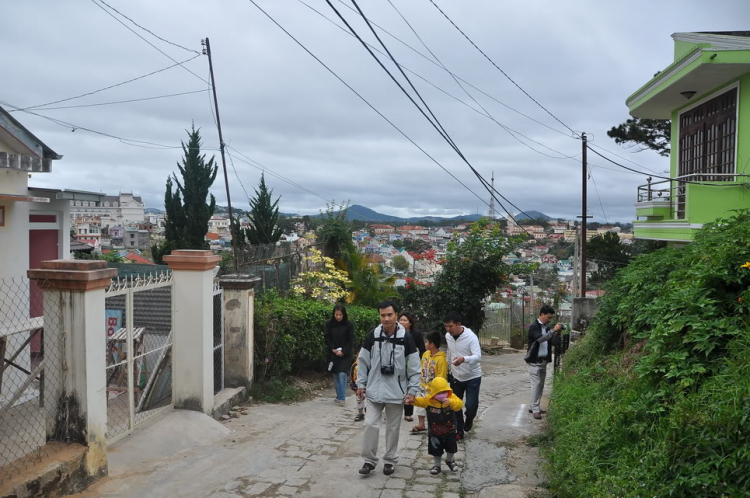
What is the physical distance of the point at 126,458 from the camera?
597cm

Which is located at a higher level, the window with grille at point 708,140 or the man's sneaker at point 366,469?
the window with grille at point 708,140

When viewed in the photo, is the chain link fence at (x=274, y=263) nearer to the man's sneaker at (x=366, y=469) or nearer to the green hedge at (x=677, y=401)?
the man's sneaker at (x=366, y=469)

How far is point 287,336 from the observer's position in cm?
1017

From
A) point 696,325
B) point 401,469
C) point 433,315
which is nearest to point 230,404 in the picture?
point 401,469

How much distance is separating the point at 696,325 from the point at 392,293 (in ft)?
46.1

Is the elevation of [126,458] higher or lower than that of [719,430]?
lower

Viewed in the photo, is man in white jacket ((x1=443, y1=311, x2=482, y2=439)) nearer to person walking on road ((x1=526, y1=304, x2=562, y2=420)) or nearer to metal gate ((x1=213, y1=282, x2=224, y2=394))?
person walking on road ((x1=526, y1=304, x2=562, y2=420))

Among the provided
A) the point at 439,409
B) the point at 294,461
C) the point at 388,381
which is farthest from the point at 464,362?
the point at 294,461

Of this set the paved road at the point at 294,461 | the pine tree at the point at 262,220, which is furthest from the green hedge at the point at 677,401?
the pine tree at the point at 262,220

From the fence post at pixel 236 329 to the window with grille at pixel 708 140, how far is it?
8021 mm

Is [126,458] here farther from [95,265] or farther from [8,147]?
[8,147]

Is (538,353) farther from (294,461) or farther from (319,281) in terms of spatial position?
(319,281)

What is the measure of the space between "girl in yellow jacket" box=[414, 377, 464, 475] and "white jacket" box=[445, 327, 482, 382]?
1.05 meters

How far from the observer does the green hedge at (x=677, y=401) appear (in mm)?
3236
